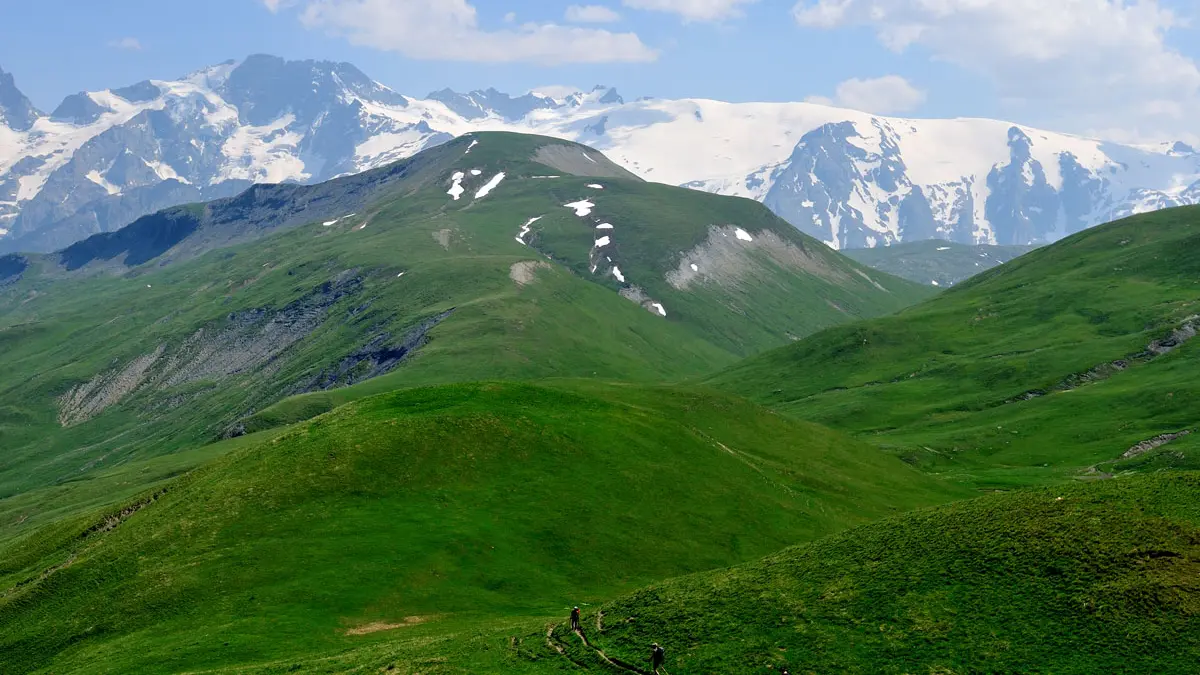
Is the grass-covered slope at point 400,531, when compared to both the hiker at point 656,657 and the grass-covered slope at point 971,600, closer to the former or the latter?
the grass-covered slope at point 971,600

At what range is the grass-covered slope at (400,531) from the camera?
69.2 meters

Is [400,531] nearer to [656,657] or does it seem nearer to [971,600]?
[656,657]

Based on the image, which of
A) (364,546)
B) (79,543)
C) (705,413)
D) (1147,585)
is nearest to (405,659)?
(364,546)

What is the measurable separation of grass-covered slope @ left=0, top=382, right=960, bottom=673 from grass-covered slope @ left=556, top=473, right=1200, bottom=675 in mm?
18002

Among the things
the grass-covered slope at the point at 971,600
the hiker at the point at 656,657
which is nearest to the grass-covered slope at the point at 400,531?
the grass-covered slope at the point at 971,600

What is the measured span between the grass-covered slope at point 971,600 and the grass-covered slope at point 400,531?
709 inches

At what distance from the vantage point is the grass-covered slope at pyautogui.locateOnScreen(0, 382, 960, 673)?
6925 cm

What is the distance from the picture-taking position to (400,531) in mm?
80188

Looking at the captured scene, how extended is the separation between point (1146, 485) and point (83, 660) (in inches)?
2784

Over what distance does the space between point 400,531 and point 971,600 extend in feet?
150

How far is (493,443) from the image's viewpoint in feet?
313

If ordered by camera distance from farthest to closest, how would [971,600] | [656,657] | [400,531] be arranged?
[400,531], [971,600], [656,657]

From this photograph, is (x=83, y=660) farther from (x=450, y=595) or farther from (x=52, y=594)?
(x=450, y=595)

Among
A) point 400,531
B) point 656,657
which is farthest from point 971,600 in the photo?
point 400,531
